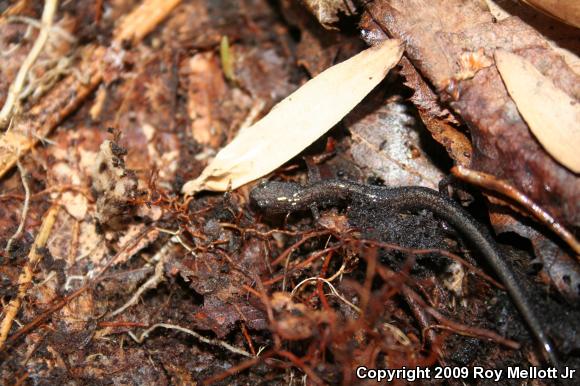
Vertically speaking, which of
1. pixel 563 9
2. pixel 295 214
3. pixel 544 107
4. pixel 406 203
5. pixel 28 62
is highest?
pixel 563 9

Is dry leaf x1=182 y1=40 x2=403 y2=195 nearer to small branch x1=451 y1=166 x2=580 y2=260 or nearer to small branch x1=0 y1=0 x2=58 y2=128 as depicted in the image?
small branch x1=451 y1=166 x2=580 y2=260

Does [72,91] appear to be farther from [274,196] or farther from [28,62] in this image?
[274,196]

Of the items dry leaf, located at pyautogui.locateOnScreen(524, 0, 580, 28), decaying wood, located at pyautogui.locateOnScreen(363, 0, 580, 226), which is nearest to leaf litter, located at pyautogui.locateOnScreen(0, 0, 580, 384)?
decaying wood, located at pyautogui.locateOnScreen(363, 0, 580, 226)

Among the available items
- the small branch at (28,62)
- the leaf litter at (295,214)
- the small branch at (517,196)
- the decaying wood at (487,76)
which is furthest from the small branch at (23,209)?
the small branch at (517,196)

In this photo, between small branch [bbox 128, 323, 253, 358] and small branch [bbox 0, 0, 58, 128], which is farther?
small branch [bbox 0, 0, 58, 128]

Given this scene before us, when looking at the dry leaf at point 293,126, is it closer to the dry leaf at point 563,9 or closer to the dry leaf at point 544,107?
the dry leaf at point 544,107

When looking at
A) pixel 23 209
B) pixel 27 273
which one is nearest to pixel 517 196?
pixel 27 273
